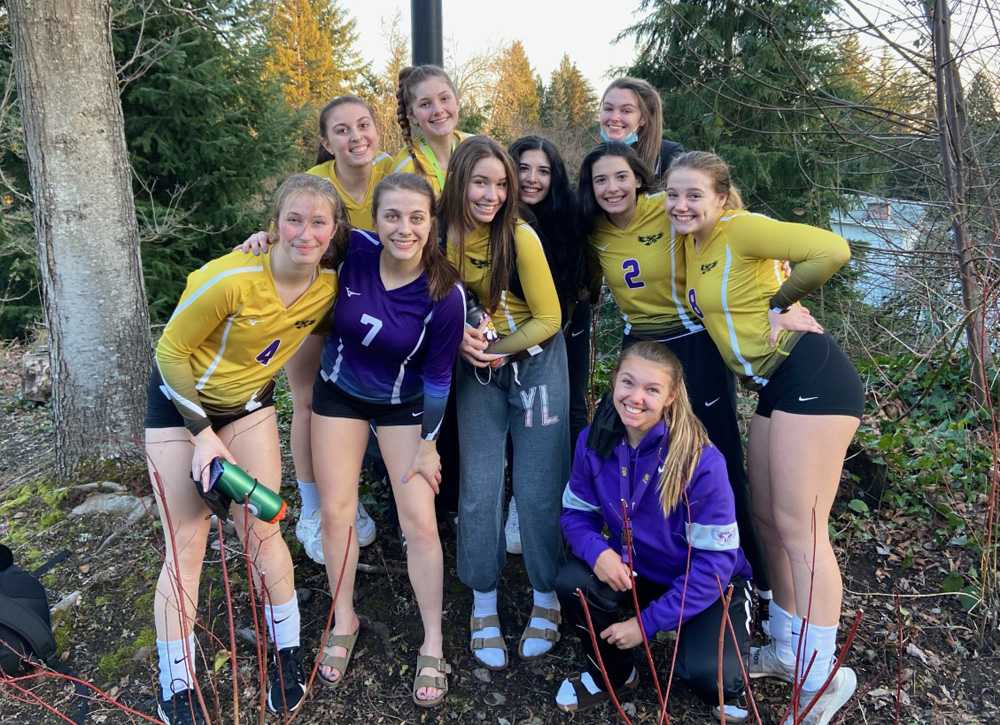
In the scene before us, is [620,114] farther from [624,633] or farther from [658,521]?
[624,633]

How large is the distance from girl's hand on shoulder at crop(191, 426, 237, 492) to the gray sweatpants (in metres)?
1.00

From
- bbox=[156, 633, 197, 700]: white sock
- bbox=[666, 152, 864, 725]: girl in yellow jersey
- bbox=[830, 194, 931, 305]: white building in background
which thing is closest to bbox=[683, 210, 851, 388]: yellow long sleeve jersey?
bbox=[666, 152, 864, 725]: girl in yellow jersey

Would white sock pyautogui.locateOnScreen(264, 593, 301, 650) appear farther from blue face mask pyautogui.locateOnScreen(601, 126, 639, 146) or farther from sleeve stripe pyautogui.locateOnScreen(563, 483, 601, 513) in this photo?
blue face mask pyautogui.locateOnScreen(601, 126, 639, 146)

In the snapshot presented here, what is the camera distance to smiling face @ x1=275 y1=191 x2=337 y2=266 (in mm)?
2330

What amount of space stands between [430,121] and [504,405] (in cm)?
140

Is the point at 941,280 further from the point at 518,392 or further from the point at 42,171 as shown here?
the point at 42,171

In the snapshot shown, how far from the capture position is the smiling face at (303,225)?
2.33 m

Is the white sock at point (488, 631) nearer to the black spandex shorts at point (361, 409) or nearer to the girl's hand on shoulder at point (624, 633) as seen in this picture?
the girl's hand on shoulder at point (624, 633)

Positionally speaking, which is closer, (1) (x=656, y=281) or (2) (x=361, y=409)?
(2) (x=361, y=409)

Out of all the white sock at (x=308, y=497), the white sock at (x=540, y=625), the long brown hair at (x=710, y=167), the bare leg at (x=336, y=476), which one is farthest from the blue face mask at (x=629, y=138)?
the white sock at (x=308, y=497)

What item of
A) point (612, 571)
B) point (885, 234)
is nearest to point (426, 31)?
point (612, 571)

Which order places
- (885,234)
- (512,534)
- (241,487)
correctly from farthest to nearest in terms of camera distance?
(885,234)
(512,534)
(241,487)

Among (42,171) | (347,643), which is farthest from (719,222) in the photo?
(42,171)

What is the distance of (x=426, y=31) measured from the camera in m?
3.68
